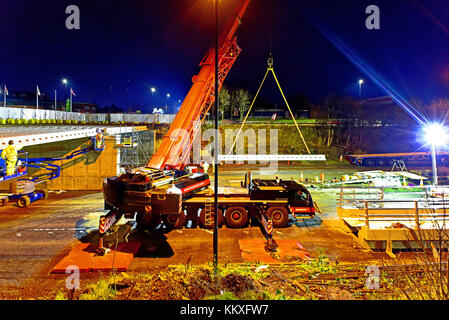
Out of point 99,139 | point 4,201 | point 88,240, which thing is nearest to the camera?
point 88,240

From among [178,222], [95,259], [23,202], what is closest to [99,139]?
[23,202]

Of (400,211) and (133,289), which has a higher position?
(400,211)

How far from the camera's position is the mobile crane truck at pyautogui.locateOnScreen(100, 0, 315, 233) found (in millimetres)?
9508

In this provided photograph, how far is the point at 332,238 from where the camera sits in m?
10.8

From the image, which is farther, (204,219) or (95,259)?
(204,219)

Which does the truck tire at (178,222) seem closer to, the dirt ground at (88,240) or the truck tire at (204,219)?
the dirt ground at (88,240)

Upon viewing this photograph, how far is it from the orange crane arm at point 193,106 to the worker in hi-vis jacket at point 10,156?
6102mm

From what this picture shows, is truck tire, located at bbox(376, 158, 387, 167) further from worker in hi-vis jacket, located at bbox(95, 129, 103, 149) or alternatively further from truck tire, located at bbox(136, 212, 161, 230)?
worker in hi-vis jacket, located at bbox(95, 129, 103, 149)

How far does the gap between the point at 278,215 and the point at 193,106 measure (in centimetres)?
645

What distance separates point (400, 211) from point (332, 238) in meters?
3.06

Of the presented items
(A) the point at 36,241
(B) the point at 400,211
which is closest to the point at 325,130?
(B) the point at 400,211

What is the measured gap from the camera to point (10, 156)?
12625 millimetres

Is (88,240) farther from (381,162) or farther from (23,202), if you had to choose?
(381,162)
